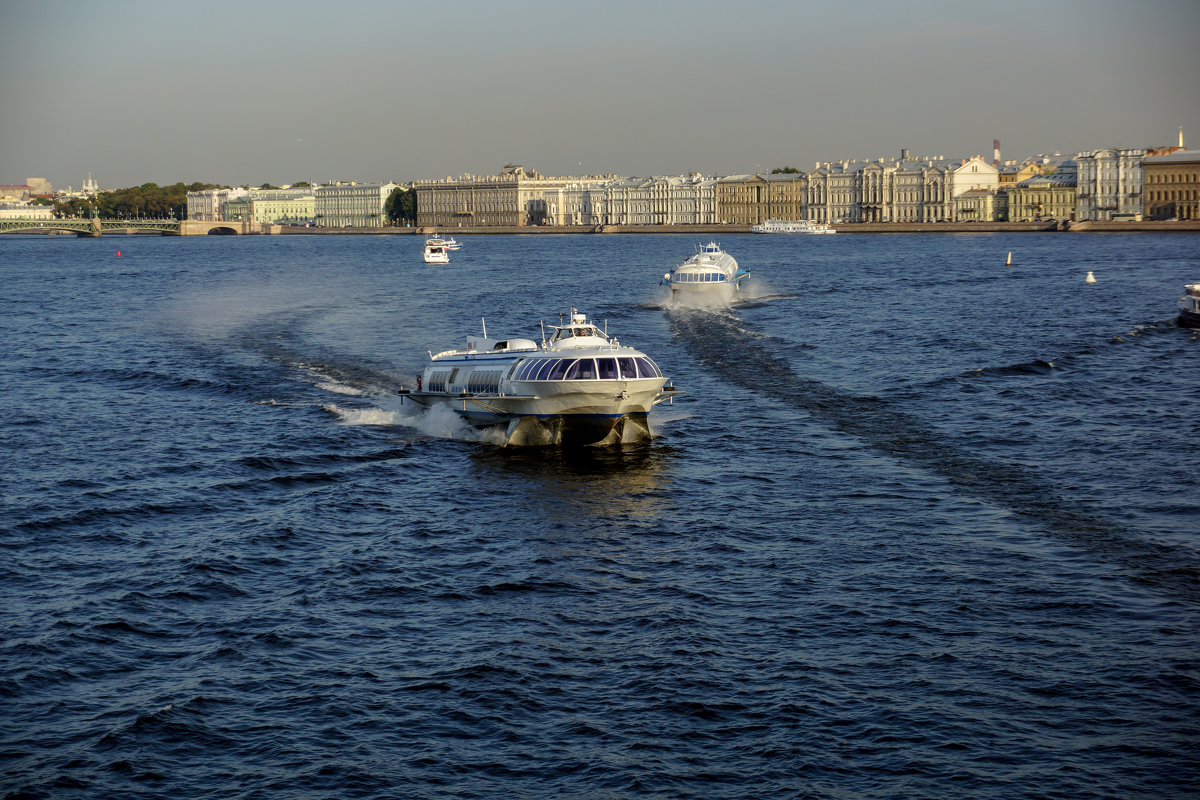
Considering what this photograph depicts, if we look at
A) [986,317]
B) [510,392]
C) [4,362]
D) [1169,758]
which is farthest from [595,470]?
[986,317]

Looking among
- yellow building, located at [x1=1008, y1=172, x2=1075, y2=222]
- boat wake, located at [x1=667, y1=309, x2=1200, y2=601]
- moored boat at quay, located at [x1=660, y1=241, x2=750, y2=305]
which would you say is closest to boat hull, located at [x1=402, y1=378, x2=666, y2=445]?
boat wake, located at [x1=667, y1=309, x2=1200, y2=601]

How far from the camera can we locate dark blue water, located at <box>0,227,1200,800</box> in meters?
12.8

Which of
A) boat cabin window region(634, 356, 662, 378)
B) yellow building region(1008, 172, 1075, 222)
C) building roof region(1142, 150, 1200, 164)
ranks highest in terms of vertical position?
building roof region(1142, 150, 1200, 164)

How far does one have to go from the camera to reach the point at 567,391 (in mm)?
26922

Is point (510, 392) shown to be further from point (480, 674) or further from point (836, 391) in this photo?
point (480, 674)

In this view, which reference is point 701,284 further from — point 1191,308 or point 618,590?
point 618,590

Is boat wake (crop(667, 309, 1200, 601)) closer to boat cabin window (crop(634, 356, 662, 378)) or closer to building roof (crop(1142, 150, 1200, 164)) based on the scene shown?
boat cabin window (crop(634, 356, 662, 378))

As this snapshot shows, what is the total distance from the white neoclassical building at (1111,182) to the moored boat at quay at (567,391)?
142941 millimetres

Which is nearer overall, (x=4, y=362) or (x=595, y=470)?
(x=595, y=470)

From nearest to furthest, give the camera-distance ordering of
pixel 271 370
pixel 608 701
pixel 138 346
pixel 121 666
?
pixel 608 701, pixel 121 666, pixel 271 370, pixel 138 346

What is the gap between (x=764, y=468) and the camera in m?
25.5

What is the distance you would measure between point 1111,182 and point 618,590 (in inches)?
6121

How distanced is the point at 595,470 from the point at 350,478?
455 centimetres

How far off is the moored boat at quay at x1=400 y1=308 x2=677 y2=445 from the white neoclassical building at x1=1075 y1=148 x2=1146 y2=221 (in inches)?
5628
